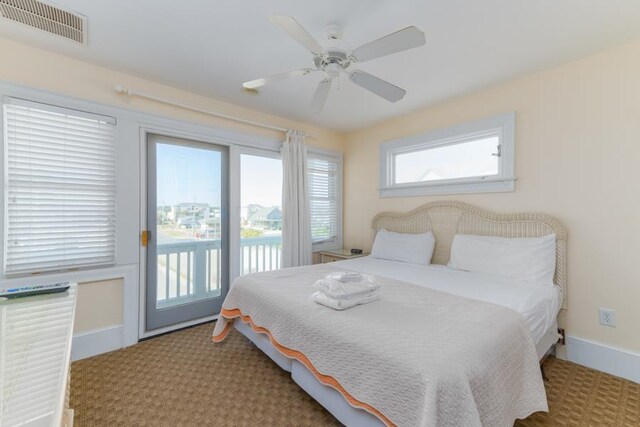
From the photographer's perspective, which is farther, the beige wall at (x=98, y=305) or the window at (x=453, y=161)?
the window at (x=453, y=161)

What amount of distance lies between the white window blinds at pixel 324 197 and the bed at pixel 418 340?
1.68 m

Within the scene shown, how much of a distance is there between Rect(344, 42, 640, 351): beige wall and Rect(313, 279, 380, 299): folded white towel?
175cm

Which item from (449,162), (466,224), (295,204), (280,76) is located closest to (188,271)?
(295,204)

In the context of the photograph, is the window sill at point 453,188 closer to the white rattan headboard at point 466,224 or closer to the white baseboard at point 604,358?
the white rattan headboard at point 466,224

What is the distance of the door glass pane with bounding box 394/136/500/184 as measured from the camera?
2834 mm

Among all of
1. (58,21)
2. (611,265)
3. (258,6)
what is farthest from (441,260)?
(58,21)

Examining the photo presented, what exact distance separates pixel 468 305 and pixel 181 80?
9.81 ft

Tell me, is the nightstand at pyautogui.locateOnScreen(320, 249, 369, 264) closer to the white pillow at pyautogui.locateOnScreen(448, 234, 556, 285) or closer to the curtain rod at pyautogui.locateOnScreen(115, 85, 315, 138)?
the white pillow at pyautogui.locateOnScreen(448, 234, 556, 285)

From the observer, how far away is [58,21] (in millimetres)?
1837

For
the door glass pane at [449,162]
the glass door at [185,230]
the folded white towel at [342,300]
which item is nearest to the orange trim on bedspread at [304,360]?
the folded white towel at [342,300]

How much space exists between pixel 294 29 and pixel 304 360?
1.79 m

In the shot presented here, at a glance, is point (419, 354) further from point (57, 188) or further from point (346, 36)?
point (57, 188)

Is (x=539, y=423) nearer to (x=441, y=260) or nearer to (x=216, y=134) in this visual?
(x=441, y=260)

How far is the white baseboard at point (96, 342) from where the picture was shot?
2.30 m
